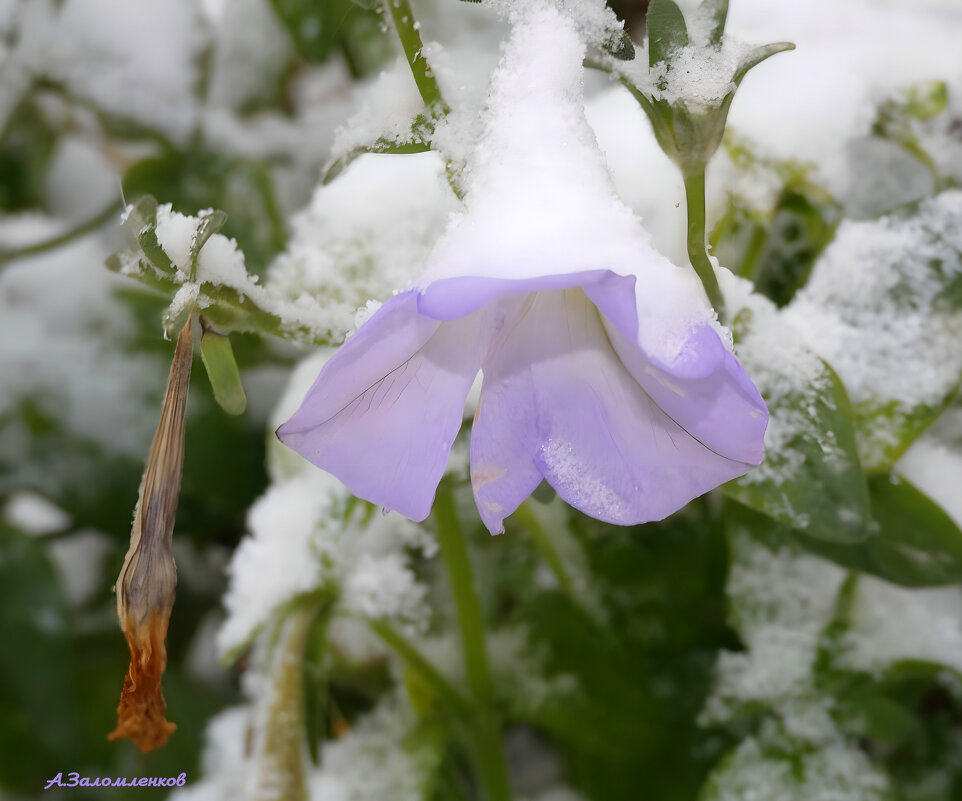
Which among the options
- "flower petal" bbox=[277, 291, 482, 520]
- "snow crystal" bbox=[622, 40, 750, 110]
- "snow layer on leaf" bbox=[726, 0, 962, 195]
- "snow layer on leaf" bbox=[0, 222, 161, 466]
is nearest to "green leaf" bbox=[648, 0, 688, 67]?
"snow crystal" bbox=[622, 40, 750, 110]

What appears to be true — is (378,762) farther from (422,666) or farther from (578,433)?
(578,433)

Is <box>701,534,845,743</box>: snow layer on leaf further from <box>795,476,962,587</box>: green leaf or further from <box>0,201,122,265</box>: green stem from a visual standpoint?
<box>0,201,122,265</box>: green stem

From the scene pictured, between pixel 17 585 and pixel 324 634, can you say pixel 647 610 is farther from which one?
pixel 17 585

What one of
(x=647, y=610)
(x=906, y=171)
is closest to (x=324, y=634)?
(x=647, y=610)

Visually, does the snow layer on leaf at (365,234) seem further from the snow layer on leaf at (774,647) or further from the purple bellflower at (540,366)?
the snow layer on leaf at (774,647)

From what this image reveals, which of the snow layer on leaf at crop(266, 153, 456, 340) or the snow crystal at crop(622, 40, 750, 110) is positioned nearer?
the snow crystal at crop(622, 40, 750, 110)
